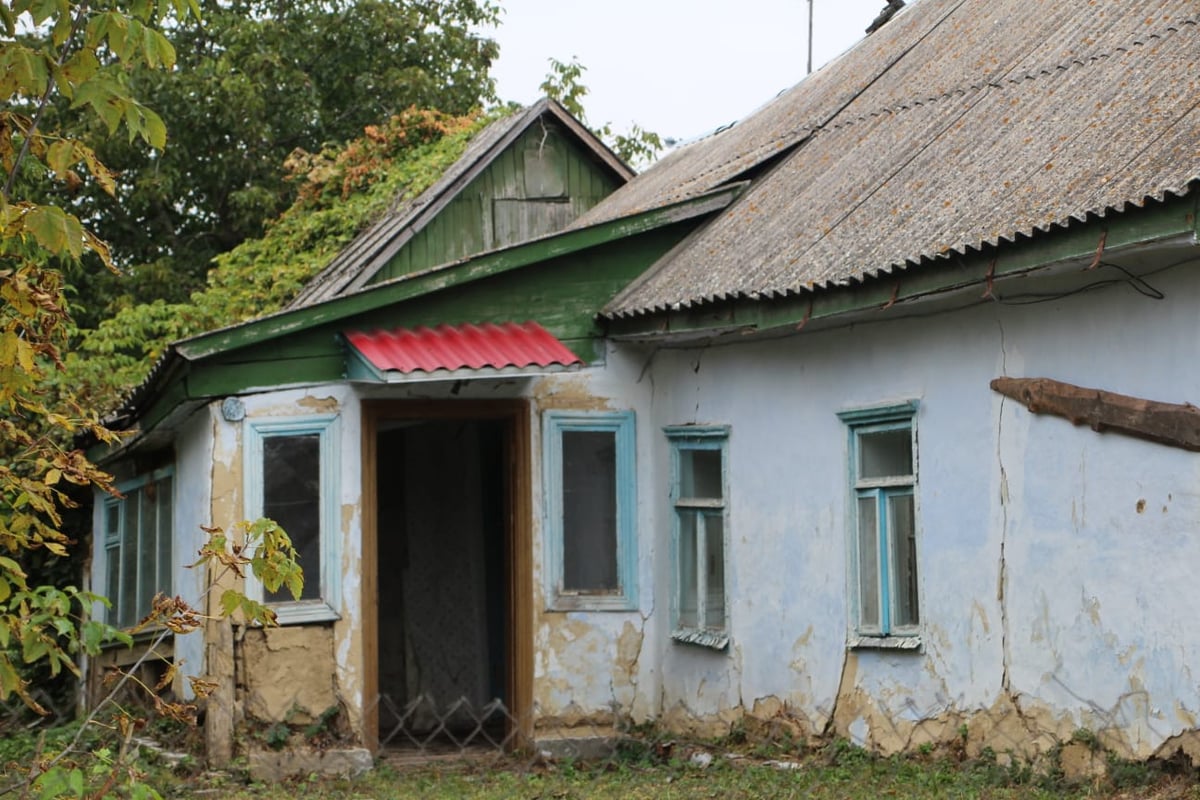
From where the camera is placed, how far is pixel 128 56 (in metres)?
4.62

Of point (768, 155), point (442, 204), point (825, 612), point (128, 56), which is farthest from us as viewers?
point (442, 204)

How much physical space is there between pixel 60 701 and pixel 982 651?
9.21 meters

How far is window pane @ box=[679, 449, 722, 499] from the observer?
1096cm

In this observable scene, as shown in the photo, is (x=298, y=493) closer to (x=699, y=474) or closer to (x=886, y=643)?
(x=699, y=474)

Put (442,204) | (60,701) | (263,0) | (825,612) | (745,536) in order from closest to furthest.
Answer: (825,612), (745,536), (60,701), (442,204), (263,0)

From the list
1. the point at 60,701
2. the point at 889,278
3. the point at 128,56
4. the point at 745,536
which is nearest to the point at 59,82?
the point at 128,56

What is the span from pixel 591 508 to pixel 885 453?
8.09 feet

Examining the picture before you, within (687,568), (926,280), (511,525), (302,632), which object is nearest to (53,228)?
(926,280)

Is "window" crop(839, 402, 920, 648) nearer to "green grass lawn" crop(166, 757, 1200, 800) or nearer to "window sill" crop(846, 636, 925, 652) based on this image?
"window sill" crop(846, 636, 925, 652)

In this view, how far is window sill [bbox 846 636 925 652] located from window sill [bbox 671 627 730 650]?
1.25 meters

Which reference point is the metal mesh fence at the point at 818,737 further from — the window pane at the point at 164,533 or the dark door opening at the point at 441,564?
the window pane at the point at 164,533

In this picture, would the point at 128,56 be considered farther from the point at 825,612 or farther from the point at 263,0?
the point at 263,0

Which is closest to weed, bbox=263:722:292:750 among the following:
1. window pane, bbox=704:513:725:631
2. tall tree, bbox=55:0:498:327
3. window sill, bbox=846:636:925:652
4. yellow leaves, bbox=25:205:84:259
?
window pane, bbox=704:513:725:631

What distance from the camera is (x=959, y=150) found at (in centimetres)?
977
